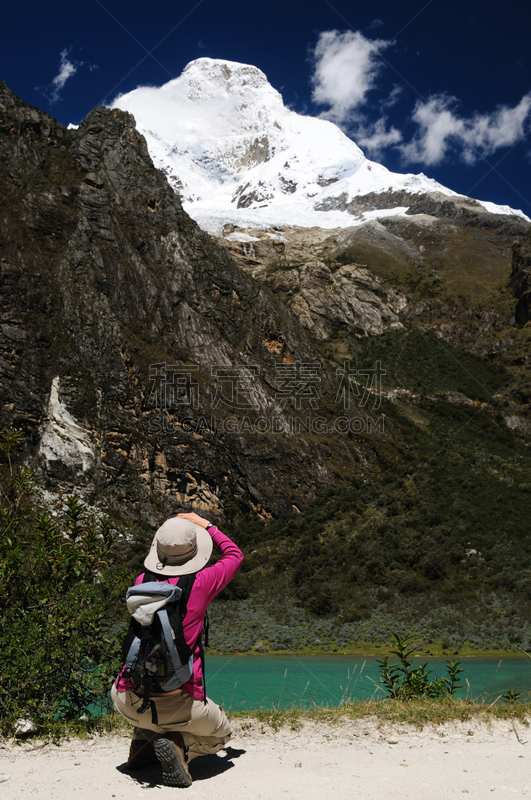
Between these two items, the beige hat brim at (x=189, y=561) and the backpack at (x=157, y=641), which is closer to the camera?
the backpack at (x=157, y=641)

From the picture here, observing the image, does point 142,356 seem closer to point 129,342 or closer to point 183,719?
point 129,342

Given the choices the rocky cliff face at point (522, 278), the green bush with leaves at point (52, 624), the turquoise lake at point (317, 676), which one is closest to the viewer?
the green bush with leaves at point (52, 624)

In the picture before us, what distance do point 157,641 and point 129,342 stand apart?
43.8 meters

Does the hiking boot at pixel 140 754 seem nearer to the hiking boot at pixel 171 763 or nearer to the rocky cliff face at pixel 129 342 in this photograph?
the hiking boot at pixel 171 763

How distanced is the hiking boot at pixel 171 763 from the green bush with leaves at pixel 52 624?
209cm

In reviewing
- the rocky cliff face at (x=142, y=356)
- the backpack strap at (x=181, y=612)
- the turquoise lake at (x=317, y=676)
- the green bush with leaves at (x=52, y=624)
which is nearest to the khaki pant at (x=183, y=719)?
the backpack strap at (x=181, y=612)

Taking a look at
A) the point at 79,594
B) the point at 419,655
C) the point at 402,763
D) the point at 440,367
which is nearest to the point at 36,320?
the point at 419,655

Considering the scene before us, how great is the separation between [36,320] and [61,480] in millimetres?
14143

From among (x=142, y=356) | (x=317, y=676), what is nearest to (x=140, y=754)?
(x=317, y=676)

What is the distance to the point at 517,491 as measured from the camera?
42250 mm

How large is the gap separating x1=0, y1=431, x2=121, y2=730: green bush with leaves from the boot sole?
210cm

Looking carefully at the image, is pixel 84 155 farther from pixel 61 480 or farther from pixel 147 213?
pixel 61 480

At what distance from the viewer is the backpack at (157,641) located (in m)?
3.97

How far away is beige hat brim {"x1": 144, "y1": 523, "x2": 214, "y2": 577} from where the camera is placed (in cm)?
428
